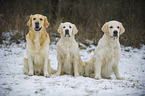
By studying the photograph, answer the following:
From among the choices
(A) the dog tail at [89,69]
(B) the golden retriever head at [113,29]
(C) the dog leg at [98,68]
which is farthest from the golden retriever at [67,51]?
(B) the golden retriever head at [113,29]

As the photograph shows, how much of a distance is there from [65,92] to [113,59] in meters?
1.70

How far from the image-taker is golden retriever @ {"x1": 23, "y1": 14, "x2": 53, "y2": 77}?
372 cm

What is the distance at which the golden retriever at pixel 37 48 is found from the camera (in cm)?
372

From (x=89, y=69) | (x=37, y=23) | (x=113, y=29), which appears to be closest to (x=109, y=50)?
(x=113, y=29)

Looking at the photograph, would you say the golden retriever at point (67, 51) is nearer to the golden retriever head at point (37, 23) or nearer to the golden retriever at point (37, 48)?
the golden retriever at point (37, 48)

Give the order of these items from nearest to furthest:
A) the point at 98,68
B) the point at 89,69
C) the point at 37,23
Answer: the point at 37,23
the point at 98,68
the point at 89,69

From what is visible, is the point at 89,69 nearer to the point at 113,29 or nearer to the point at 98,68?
the point at 98,68

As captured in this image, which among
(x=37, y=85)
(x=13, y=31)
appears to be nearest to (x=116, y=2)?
(x=13, y=31)

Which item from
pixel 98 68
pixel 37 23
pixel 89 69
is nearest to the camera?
pixel 37 23

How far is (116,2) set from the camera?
1102cm

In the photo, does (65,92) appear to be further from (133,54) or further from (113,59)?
(133,54)

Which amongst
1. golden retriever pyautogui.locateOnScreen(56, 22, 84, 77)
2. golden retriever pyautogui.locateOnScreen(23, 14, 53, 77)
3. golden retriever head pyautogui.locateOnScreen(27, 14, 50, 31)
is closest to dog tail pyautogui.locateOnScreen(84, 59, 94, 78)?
golden retriever pyautogui.locateOnScreen(56, 22, 84, 77)

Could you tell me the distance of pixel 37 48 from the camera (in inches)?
146

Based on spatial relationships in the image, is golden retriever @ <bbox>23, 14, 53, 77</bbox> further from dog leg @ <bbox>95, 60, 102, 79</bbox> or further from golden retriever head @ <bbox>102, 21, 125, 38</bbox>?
golden retriever head @ <bbox>102, 21, 125, 38</bbox>
